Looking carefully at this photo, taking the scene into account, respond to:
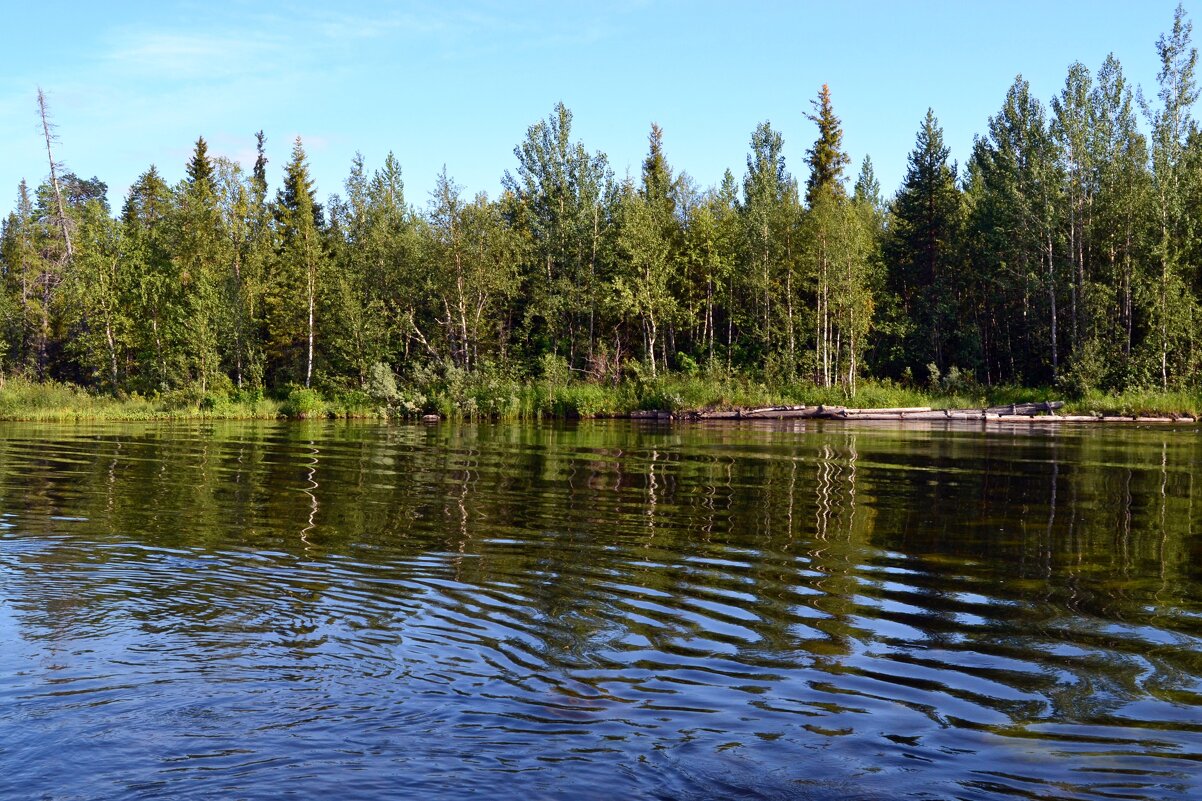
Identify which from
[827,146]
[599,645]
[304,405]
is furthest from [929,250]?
[599,645]

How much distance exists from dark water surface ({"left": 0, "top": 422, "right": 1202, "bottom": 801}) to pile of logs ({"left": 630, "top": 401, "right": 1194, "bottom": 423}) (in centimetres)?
3104

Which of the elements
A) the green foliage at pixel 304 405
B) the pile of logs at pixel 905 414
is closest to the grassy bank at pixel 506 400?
the green foliage at pixel 304 405

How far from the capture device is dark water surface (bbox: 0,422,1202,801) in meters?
5.38

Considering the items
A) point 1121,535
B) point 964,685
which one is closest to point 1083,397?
point 1121,535

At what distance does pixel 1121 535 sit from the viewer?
538 inches

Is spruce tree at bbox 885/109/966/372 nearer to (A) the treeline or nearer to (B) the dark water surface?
(A) the treeline

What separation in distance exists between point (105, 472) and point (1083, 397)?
143 feet

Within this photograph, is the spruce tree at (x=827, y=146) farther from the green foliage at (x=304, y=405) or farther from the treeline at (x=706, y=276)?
the green foliage at (x=304, y=405)

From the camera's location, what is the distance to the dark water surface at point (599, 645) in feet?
17.6

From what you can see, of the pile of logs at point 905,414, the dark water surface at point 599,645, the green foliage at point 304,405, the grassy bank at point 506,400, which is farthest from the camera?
the green foliage at point 304,405

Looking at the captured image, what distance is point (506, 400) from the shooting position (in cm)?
5191

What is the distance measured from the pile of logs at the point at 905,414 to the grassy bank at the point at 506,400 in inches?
40.9

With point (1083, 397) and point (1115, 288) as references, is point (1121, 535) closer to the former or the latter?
point (1083, 397)

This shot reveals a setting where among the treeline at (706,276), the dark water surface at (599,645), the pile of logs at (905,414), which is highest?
the treeline at (706,276)
